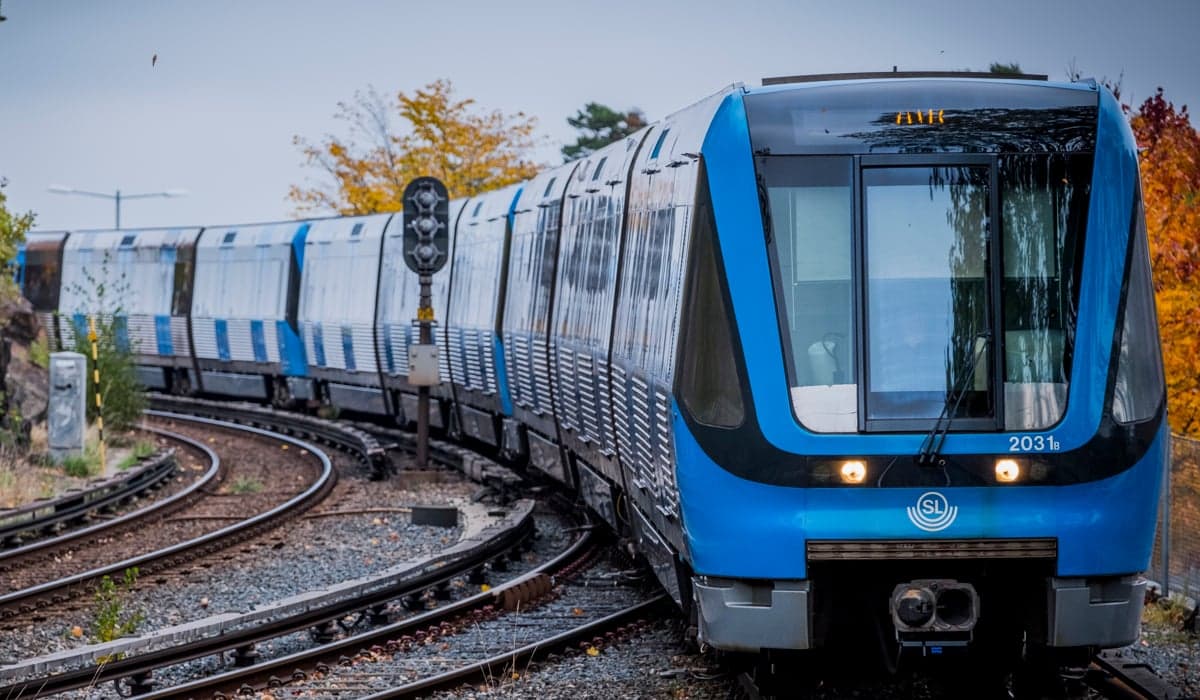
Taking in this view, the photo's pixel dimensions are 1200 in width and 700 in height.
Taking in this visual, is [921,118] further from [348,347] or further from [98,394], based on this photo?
[348,347]

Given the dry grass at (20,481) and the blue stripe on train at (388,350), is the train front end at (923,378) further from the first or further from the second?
the blue stripe on train at (388,350)

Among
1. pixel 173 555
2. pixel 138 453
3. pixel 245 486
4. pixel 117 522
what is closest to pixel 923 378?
pixel 173 555

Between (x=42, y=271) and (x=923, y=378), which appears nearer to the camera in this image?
(x=923, y=378)

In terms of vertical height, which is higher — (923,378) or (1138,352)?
(1138,352)

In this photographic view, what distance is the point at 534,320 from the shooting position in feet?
51.5

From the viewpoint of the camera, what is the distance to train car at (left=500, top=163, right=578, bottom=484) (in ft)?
49.5

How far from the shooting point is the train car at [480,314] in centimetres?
1855

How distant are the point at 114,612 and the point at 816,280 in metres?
5.46

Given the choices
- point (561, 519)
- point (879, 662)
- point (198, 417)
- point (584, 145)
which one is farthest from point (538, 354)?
point (584, 145)

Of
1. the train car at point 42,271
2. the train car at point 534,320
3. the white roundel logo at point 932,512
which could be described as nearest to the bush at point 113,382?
the train car at point 534,320

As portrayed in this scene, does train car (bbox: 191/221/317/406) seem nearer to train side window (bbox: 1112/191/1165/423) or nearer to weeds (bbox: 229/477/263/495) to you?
weeds (bbox: 229/477/263/495)

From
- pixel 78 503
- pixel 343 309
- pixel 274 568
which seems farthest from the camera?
pixel 343 309

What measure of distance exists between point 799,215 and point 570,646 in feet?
12.0

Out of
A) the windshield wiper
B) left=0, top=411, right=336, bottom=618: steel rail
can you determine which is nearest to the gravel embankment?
left=0, top=411, right=336, bottom=618: steel rail
